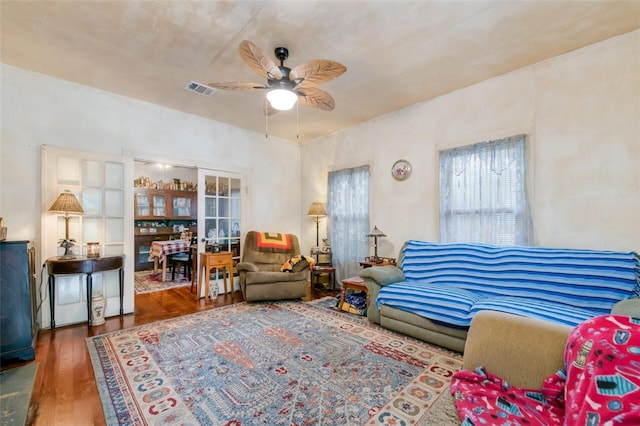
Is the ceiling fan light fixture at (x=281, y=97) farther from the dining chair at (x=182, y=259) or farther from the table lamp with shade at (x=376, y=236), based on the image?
the dining chair at (x=182, y=259)

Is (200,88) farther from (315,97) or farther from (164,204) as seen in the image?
(164,204)

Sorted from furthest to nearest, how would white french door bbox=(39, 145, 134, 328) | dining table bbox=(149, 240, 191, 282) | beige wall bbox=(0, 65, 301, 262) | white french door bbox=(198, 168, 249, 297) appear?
dining table bbox=(149, 240, 191, 282)
white french door bbox=(198, 168, 249, 297)
white french door bbox=(39, 145, 134, 328)
beige wall bbox=(0, 65, 301, 262)

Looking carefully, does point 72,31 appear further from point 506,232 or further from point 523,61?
point 506,232

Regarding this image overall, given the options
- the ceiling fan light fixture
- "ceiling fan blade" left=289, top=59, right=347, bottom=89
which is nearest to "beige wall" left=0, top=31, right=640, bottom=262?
"ceiling fan blade" left=289, top=59, right=347, bottom=89

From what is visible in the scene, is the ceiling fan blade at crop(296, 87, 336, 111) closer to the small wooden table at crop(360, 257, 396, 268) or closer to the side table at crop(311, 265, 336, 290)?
the small wooden table at crop(360, 257, 396, 268)

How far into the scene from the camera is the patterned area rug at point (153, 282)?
4.91m

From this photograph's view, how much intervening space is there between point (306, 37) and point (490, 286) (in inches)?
112

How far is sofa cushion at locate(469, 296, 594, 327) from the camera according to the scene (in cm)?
195

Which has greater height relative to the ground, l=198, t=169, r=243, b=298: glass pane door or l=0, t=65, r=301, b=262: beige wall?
l=0, t=65, r=301, b=262: beige wall

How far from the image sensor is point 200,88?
3.38 meters

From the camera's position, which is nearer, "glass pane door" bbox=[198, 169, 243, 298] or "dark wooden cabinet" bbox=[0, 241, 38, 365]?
"dark wooden cabinet" bbox=[0, 241, 38, 365]

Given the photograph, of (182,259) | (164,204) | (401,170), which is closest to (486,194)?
(401,170)

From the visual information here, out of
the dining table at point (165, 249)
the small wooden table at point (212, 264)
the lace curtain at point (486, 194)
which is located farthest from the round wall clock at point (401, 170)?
the dining table at point (165, 249)

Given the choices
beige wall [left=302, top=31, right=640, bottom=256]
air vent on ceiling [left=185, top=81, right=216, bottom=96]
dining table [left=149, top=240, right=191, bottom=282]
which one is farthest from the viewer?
dining table [left=149, top=240, right=191, bottom=282]
